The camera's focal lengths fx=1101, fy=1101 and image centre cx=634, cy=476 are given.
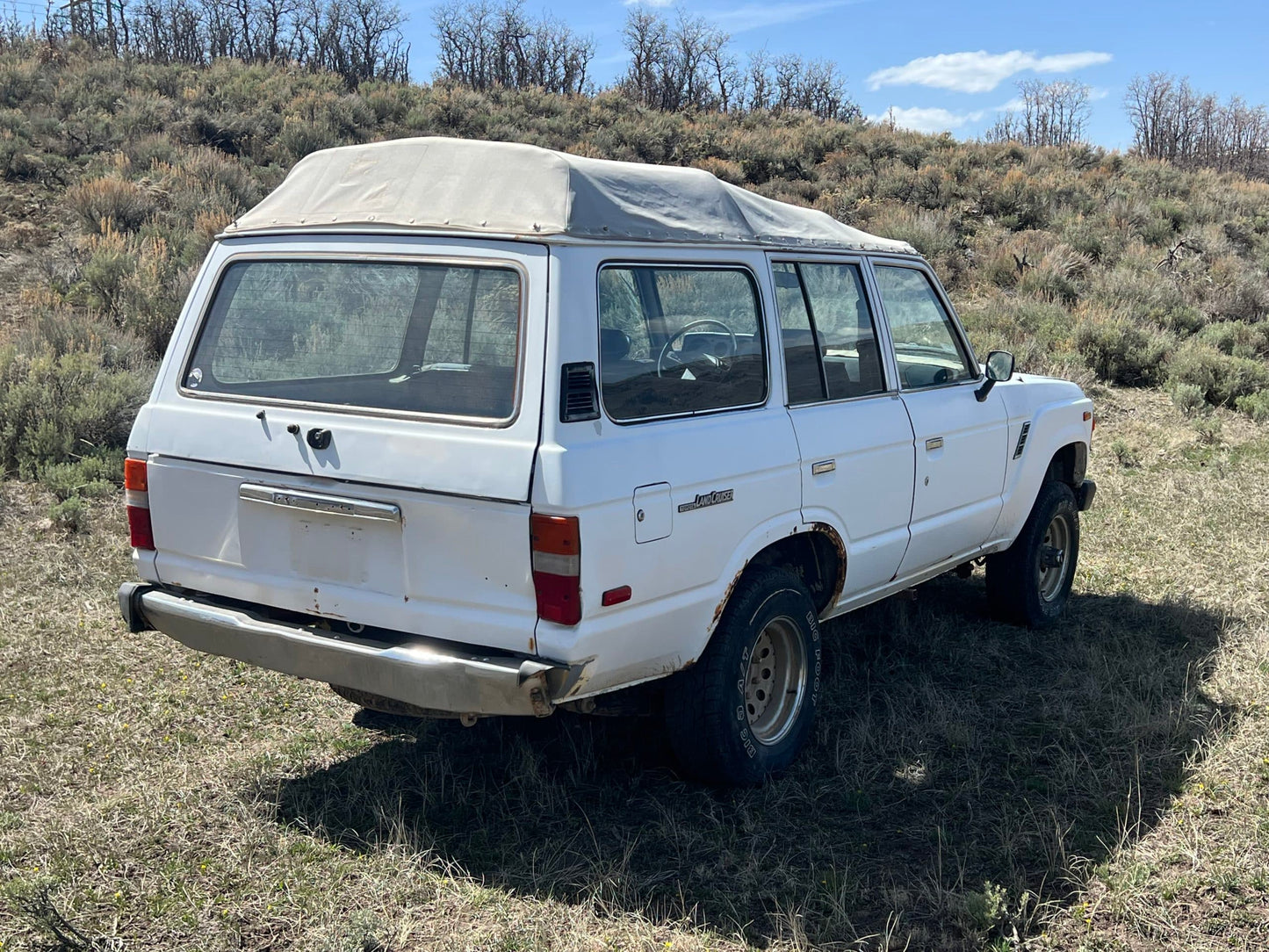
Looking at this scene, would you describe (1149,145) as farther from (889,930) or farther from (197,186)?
(889,930)

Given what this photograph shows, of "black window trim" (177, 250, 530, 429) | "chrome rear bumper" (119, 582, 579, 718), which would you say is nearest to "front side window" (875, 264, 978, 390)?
"black window trim" (177, 250, 530, 429)

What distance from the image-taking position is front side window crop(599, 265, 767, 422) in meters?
3.44

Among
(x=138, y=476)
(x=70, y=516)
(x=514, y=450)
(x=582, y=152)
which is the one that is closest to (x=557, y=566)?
(x=514, y=450)

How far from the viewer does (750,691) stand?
13.4 feet

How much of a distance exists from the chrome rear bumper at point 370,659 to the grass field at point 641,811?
587 mm

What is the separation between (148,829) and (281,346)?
5.39ft

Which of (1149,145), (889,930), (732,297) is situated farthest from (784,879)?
(1149,145)

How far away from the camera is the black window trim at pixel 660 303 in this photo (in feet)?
11.0

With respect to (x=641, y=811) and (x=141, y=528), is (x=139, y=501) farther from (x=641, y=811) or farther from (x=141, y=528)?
(x=641, y=811)

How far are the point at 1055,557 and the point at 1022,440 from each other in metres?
0.85

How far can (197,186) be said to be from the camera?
1504 cm

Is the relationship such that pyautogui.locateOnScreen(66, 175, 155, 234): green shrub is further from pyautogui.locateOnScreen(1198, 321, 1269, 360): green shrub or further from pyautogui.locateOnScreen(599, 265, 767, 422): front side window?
pyautogui.locateOnScreen(1198, 321, 1269, 360): green shrub

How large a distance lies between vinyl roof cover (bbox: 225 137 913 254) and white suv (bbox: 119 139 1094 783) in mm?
12

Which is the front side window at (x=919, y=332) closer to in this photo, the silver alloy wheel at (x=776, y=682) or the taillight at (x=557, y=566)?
the silver alloy wheel at (x=776, y=682)
